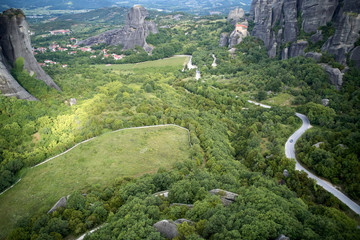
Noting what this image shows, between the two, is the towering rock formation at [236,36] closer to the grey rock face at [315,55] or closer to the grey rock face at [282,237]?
the grey rock face at [315,55]

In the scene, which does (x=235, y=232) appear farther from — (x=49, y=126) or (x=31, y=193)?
(x=49, y=126)

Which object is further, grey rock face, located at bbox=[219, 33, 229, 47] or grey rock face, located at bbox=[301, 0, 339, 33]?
grey rock face, located at bbox=[219, 33, 229, 47]

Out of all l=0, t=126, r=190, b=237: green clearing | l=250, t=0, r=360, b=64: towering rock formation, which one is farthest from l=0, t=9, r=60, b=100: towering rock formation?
l=250, t=0, r=360, b=64: towering rock formation

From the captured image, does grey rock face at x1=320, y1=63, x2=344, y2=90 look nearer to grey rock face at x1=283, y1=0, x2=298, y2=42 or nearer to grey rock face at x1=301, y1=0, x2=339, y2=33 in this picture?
grey rock face at x1=301, y1=0, x2=339, y2=33

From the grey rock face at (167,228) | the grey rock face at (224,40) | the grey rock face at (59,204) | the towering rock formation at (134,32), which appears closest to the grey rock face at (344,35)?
the grey rock face at (224,40)

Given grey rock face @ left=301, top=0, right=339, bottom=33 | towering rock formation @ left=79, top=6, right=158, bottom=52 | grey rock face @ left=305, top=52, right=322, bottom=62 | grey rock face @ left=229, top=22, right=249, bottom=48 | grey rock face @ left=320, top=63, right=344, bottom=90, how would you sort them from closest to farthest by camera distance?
1. grey rock face @ left=320, top=63, right=344, bottom=90
2. grey rock face @ left=305, top=52, right=322, bottom=62
3. grey rock face @ left=301, top=0, right=339, bottom=33
4. grey rock face @ left=229, top=22, right=249, bottom=48
5. towering rock formation @ left=79, top=6, right=158, bottom=52

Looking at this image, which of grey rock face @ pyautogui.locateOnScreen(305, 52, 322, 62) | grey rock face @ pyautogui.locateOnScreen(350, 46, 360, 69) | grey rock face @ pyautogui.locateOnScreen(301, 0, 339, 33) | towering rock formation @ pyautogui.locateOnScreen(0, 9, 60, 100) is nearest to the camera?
towering rock formation @ pyautogui.locateOnScreen(0, 9, 60, 100)

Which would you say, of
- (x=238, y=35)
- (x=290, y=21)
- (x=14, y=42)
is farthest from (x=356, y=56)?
(x=14, y=42)
